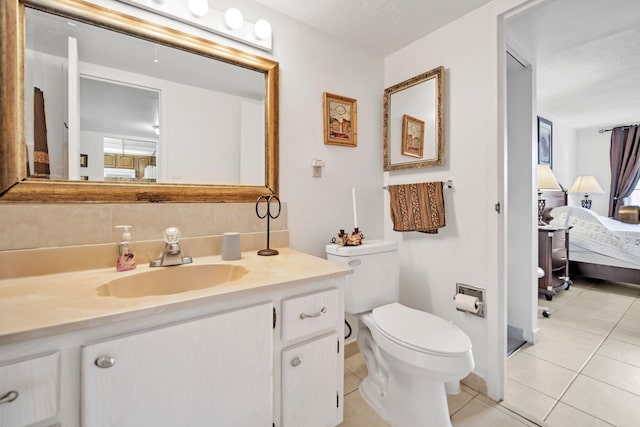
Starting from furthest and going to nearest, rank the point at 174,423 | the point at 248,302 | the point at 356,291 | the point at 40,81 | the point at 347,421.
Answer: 1. the point at 356,291
2. the point at 347,421
3. the point at 40,81
4. the point at 248,302
5. the point at 174,423

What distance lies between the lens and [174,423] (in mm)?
793

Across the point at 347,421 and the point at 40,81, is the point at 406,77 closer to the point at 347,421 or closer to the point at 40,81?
the point at 40,81

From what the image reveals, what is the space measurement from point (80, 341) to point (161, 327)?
171 mm

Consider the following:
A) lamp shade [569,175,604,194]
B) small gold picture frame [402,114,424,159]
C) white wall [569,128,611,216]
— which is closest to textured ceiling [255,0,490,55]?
small gold picture frame [402,114,424,159]

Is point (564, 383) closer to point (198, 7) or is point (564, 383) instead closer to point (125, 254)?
point (125, 254)

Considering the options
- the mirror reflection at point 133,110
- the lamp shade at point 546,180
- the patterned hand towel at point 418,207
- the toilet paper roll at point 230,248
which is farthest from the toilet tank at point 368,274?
the lamp shade at point 546,180

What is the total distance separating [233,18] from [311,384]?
1734 mm

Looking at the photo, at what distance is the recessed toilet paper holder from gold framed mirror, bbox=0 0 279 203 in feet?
4.12

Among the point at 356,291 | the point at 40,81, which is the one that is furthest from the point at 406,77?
the point at 40,81

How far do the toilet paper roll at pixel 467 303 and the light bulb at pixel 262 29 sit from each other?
1841 millimetres

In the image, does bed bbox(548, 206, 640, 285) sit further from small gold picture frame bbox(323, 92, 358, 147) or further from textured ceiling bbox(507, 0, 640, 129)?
small gold picture frame bbox(323, 92, 358, 147)

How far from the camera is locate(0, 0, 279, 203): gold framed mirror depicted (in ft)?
3.33

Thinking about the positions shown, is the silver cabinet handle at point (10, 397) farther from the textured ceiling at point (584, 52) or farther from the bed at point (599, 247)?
the bed at point (599, 247)

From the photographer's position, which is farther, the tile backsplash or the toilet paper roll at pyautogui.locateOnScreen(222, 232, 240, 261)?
the toilet paper roll at pyautogui.locateOnScreen(222, 232, 240, 261)
